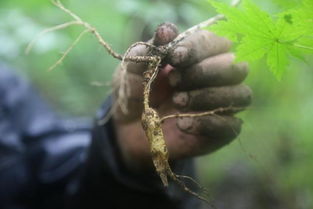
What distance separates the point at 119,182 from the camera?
60.2 inches

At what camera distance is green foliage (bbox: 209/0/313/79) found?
26.2 inches

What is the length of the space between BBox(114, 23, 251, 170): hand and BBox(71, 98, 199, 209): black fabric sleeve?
368 mm

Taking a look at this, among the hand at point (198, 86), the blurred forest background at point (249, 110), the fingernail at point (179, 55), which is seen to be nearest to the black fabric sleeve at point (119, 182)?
the blurred forest background at point (249, 110)

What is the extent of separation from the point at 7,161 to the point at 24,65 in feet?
6.81

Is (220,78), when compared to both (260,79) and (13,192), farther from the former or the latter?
(13,192)

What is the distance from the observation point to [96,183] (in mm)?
1645

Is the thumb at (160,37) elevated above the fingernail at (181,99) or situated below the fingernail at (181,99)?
above

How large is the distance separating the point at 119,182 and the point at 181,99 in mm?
706

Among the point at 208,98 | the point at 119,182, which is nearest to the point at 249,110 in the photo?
the point at 119,182

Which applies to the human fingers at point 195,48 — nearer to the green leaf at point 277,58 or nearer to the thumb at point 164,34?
the thumb at point 164,34

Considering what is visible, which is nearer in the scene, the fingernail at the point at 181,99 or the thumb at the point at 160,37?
the thumb at the point at 160,37

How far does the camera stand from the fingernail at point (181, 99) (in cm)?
93

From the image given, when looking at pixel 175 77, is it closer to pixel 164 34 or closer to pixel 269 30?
pixel 164 34

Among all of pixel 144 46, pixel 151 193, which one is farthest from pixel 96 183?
pixel 144 46
